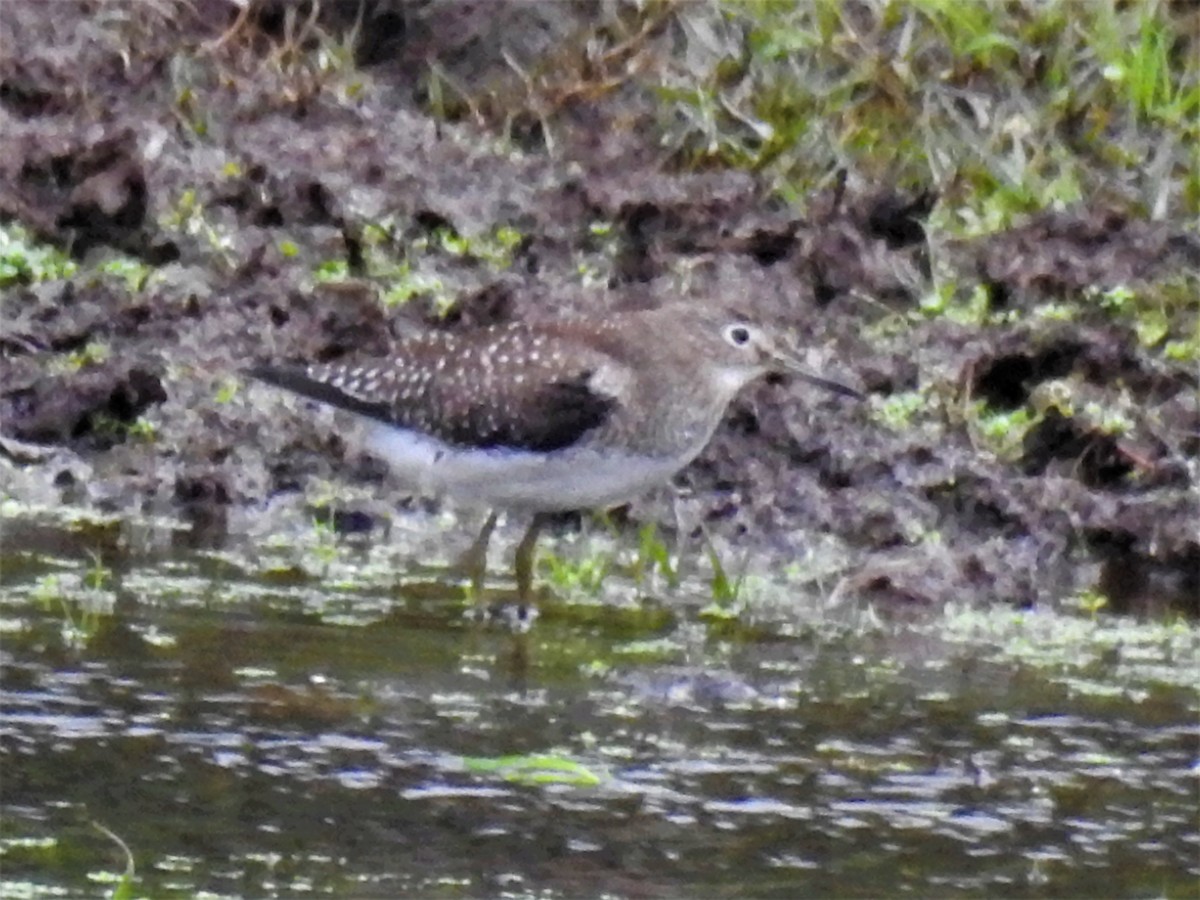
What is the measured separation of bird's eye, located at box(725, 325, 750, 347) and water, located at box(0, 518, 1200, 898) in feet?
2.90

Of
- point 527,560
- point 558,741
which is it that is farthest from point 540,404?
point 558,741

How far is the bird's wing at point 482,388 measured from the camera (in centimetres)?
741

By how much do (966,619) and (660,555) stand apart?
752 mm

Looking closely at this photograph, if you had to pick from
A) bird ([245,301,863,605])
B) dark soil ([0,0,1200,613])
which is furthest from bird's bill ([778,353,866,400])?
dark soil ([0,0,1200,613])

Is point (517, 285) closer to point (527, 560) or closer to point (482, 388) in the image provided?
point (482, 388)

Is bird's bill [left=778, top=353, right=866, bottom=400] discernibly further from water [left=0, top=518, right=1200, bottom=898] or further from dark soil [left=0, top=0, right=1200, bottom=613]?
water [left=0, top=518, right=1200, bottom=898]

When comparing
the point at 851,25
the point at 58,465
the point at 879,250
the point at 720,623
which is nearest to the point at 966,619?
the point at 720,623

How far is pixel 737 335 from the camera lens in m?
7.94

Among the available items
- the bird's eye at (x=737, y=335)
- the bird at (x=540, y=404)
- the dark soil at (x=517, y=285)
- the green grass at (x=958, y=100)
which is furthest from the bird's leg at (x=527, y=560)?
the green grass at (x=958, y=100)

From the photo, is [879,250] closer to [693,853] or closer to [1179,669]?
[1179,669]

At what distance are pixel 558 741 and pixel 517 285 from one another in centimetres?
316

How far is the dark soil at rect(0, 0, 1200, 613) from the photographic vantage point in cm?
789

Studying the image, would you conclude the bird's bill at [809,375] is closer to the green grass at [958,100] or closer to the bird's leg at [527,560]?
the bird's leg at [527,560]

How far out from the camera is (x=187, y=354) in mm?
8523
